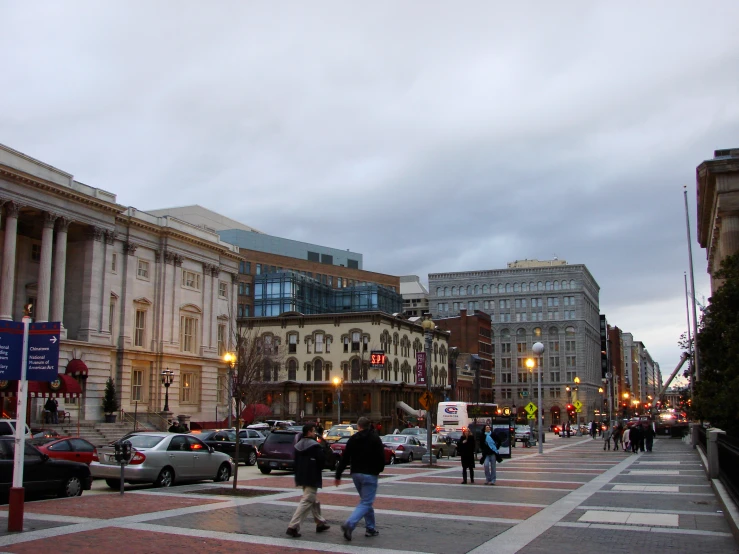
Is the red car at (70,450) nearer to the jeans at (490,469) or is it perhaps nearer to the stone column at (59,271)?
the jeans at (490,469)

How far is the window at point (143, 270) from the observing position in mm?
55281

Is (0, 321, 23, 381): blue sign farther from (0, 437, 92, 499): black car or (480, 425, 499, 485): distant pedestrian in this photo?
(480, 425, 499, 485): distant pedestrian

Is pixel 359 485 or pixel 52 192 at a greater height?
pixel 52 192

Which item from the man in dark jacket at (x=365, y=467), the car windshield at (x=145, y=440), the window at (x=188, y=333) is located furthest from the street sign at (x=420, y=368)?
the man in dark jacket at (x=365, y=467)

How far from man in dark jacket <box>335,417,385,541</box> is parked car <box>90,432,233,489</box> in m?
9.47

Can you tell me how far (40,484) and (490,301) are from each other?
132m

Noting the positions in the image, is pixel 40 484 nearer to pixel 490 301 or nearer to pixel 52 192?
pixel 52 192

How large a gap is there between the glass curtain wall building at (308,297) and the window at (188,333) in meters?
35.1

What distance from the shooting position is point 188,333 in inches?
2350

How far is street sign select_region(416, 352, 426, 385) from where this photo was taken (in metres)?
79.5

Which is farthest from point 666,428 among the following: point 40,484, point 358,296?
point 40,484

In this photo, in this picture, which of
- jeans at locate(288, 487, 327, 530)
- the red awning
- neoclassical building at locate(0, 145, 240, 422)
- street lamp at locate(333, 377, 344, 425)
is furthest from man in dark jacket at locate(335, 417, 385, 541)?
street lamp at locate(333, 377, 344, 425)

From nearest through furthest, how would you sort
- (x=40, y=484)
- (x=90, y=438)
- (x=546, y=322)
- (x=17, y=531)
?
(x=17, y=531)
(x=40, y=484)
(x=90, y=438)
(x=546, y=322)

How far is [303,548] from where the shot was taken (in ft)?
37.6
